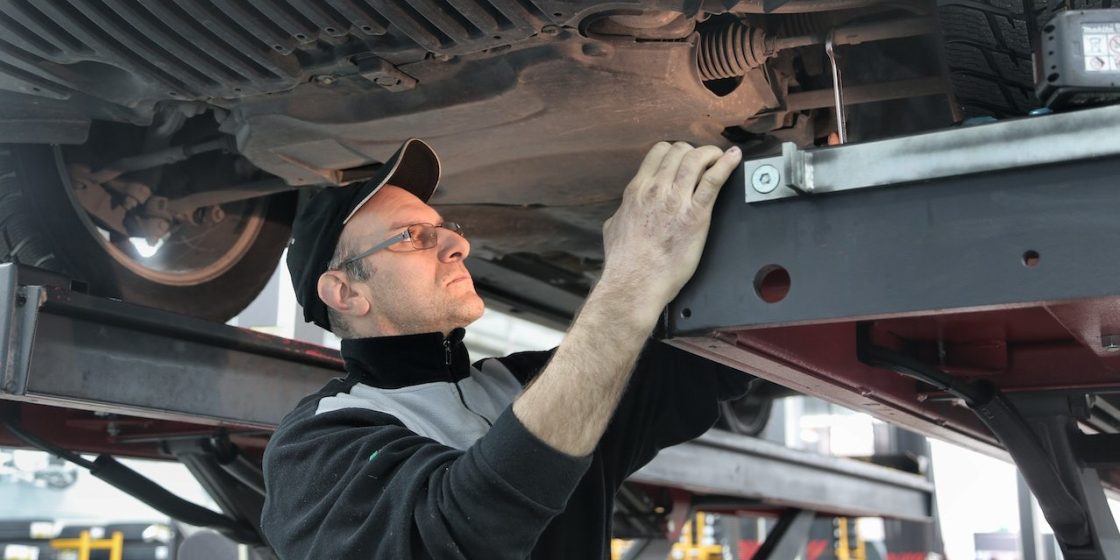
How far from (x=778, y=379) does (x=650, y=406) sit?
15.9 inches

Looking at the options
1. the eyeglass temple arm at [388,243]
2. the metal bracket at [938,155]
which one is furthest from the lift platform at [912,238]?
the eyeglass temple arm at [388,243]

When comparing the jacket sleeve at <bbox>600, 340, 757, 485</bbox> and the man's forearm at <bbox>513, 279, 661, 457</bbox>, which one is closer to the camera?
the man's forearm at <bbox>513, 279, 661, 457</bbox>

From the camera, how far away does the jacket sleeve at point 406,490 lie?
4.61 ft

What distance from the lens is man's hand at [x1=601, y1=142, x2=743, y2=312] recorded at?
1.33 m

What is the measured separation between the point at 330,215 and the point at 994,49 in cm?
118

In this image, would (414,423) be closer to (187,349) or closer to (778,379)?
(778,379)

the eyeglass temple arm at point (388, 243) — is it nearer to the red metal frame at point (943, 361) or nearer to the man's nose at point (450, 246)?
the man's nose at point (450, 246)

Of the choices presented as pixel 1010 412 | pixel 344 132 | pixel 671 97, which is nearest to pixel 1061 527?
pixel 1010 412

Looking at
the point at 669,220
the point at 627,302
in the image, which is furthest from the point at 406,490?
the point at 669,220

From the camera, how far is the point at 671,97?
205cm

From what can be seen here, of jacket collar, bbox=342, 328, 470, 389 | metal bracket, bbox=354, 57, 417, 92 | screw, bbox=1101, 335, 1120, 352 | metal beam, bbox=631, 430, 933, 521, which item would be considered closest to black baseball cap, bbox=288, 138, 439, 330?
metal bracket, bbox=354, 57, 417, 92

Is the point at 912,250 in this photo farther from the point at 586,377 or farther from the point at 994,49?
the point at 994,49

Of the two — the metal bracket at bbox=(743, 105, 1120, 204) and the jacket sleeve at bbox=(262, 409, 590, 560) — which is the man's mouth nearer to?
the jacket sleeve at bbox=(262, 409, 590, 560)

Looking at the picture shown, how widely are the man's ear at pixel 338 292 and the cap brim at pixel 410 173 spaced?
0.35 feet
